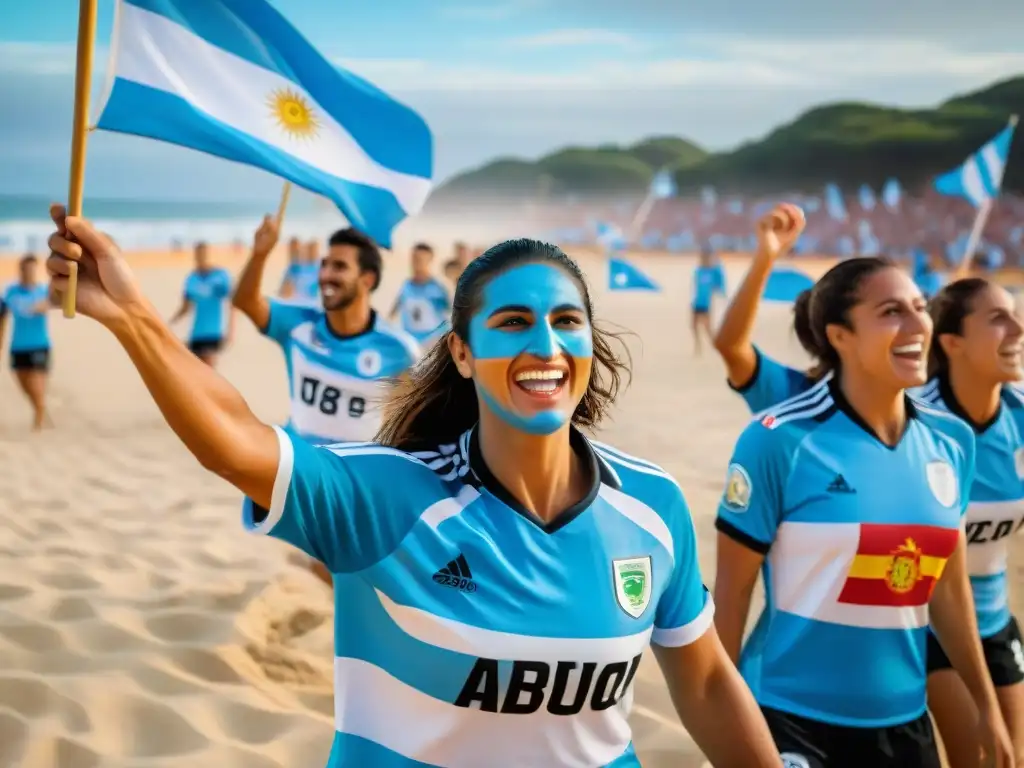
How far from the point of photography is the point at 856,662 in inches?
112

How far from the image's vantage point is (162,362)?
1.71 meters

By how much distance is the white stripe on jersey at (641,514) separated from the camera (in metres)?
2.12

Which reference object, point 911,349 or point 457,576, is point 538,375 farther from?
point 911,349

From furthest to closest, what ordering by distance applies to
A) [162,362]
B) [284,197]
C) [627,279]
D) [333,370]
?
[627,279], [333,370], [284,197], [162,362]

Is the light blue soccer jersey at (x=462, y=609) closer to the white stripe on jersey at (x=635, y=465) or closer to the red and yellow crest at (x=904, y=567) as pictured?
the white stripe on jersey at (x=635, y=465)

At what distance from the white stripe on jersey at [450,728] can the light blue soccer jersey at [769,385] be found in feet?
6.32

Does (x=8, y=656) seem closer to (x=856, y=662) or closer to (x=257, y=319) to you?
(x=257, y=319)

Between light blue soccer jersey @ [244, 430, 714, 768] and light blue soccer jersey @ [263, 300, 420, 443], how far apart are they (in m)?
3.59

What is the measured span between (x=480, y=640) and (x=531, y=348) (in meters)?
0.54

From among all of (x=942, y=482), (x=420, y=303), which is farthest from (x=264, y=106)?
(x=420, y=303)

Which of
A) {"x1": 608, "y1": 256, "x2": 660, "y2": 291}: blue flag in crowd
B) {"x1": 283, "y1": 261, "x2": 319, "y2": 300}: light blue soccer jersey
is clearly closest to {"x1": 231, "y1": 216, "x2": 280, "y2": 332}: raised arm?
{"x1": 608, "y1": 256, "x2": 660, "y2": 291}: blue flag in crowd

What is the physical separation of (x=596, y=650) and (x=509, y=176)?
370 feet

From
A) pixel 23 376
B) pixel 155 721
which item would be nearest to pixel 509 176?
pixel 23 376

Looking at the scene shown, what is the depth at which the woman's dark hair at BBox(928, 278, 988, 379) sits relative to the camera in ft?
12.2
